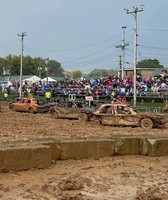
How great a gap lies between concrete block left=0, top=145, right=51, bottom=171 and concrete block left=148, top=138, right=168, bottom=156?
11.0ft

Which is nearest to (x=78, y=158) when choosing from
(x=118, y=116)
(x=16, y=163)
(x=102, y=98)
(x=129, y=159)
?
(x=129, y=159)

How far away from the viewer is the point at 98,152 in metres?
11.1

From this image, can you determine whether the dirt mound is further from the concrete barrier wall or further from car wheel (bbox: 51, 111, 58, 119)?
car wheel (bbox: 51, 111, 58, 119)

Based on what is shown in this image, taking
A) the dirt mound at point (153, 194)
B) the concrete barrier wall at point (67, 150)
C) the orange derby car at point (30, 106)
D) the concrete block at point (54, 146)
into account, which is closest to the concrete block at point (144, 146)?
the concrete barrier wall at point (67, 150)

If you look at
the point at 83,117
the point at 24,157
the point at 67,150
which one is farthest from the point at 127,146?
the point at 83,117

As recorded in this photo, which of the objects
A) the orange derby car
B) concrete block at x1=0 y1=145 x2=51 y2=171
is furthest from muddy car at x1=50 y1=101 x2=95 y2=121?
concrete block at x1=0 y1=145 x2=51 y2=171

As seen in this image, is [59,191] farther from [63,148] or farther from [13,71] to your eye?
[13,71]

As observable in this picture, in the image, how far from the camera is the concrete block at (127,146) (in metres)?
11.6

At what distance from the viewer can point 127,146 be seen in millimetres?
11750

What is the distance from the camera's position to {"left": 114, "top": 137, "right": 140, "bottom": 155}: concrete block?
11.6 m

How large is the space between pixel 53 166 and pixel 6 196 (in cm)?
263

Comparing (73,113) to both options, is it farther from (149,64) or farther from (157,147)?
(149,64)

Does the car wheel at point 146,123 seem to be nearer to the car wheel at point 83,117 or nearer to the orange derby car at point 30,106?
the car wheel at point 83,117

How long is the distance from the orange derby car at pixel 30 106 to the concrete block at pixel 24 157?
74.4ft
